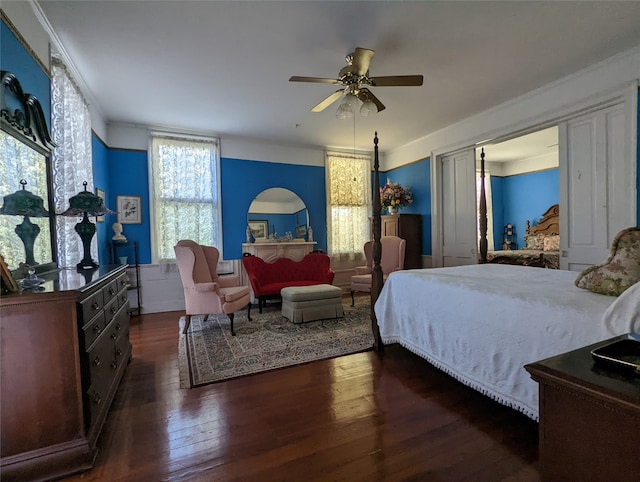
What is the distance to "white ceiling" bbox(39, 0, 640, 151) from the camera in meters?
2.19

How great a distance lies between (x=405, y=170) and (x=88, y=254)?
508cm

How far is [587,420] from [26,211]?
2705 millimetres

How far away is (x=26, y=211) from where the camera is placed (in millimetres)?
1790

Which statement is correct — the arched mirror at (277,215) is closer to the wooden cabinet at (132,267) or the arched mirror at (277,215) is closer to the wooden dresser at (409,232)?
the wooden dresser at (409,232)

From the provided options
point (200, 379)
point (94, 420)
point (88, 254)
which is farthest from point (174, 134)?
point (94, 420)

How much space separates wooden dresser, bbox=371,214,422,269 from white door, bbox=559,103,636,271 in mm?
2192

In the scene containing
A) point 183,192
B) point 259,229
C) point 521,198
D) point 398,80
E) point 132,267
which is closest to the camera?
point 398,80

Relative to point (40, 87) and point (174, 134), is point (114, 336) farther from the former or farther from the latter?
point (174, 134)

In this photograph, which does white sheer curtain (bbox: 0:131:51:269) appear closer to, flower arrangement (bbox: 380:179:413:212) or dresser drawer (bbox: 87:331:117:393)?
dresser drawer (bbox: 87:331:117:393)

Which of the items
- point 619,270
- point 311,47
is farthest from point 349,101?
point 619,270

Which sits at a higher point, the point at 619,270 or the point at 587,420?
the point at 619,270

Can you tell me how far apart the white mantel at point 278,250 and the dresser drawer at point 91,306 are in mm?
3150

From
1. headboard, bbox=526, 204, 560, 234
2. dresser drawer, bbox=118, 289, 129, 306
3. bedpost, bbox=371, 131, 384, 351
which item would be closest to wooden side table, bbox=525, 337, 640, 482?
bedpost, bbox=371, 131, 384, 351

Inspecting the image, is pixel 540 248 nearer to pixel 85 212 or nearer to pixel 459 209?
pixel 459 209
